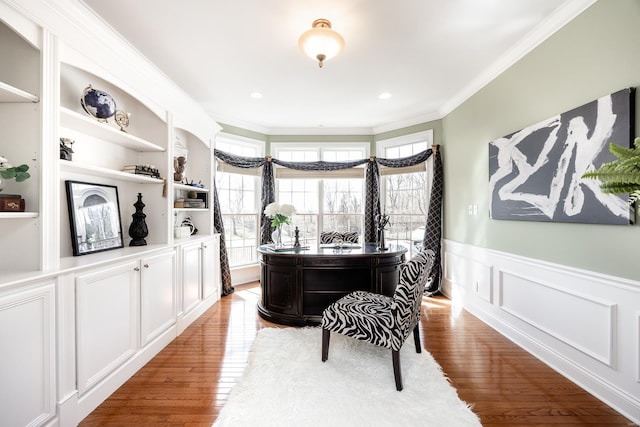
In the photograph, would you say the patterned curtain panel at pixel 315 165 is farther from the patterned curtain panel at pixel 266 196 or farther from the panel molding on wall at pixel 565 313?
the panel molding on wall at pixel 565 313

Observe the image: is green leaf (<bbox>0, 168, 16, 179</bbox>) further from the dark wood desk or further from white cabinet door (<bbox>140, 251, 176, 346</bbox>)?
the dark wood desk

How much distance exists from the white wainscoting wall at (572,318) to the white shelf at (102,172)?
358cm

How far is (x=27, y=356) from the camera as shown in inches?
59.3

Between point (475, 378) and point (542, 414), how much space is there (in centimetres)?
44

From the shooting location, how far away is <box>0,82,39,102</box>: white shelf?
58.5 inches

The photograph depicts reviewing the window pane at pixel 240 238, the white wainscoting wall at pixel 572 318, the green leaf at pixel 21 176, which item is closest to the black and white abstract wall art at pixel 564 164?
the white wainscoting wall at pixel 572 318

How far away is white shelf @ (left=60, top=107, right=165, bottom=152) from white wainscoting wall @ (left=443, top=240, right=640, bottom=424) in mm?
3686

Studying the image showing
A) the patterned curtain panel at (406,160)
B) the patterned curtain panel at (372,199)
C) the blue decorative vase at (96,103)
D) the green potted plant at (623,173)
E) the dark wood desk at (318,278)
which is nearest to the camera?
the green potted plant at (623,173)

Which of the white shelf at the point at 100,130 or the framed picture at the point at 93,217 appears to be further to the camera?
the framed picture at the point at 93,217

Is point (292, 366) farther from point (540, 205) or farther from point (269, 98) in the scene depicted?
point (269, 98)

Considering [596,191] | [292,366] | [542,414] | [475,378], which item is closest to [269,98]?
[292,366]

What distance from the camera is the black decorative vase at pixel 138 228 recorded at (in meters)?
2.76

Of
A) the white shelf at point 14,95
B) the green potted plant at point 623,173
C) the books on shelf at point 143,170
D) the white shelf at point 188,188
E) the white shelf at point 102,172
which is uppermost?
the white shelf at point 14,95

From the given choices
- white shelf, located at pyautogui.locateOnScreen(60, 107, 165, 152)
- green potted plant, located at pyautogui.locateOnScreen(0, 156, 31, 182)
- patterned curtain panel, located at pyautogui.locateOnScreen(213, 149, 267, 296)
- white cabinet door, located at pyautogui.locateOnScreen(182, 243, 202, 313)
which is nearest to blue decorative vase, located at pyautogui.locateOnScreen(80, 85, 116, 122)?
white shelf, located at pyautogui.locateOnScreen(60, 107, 165, 152)
